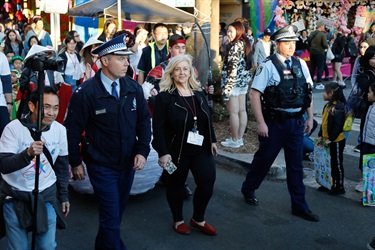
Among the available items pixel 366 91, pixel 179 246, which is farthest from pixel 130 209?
pixel 366 91

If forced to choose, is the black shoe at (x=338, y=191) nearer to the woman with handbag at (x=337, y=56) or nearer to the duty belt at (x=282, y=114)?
the duty belt at (x=282, y=114)

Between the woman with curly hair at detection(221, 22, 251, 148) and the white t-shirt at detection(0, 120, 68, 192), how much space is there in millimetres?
4429

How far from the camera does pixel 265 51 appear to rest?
12258 millimetres

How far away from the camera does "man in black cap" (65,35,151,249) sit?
398cm

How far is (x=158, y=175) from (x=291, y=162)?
147 centimetres

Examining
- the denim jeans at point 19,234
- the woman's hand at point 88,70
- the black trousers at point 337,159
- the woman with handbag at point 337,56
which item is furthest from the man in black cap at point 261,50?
the denim jeans at point 19,234

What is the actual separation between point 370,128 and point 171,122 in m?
2.42

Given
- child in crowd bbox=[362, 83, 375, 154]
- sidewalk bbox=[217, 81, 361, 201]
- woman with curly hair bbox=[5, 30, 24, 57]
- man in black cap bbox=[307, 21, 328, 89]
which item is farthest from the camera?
man in black cap bbox=[307, 21, 328, 89]

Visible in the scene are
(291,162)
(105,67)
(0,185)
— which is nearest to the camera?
(0,185)

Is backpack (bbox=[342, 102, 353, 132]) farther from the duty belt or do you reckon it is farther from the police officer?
the duty belt

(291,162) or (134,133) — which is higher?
(134,133)

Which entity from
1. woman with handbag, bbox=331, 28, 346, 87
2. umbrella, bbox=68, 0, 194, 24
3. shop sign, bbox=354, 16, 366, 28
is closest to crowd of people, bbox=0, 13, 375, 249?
umbrella, bbox=68, 0, 194, 24

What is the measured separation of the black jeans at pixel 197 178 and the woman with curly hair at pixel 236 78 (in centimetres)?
298

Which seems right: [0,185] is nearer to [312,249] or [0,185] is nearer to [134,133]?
[134,133]
